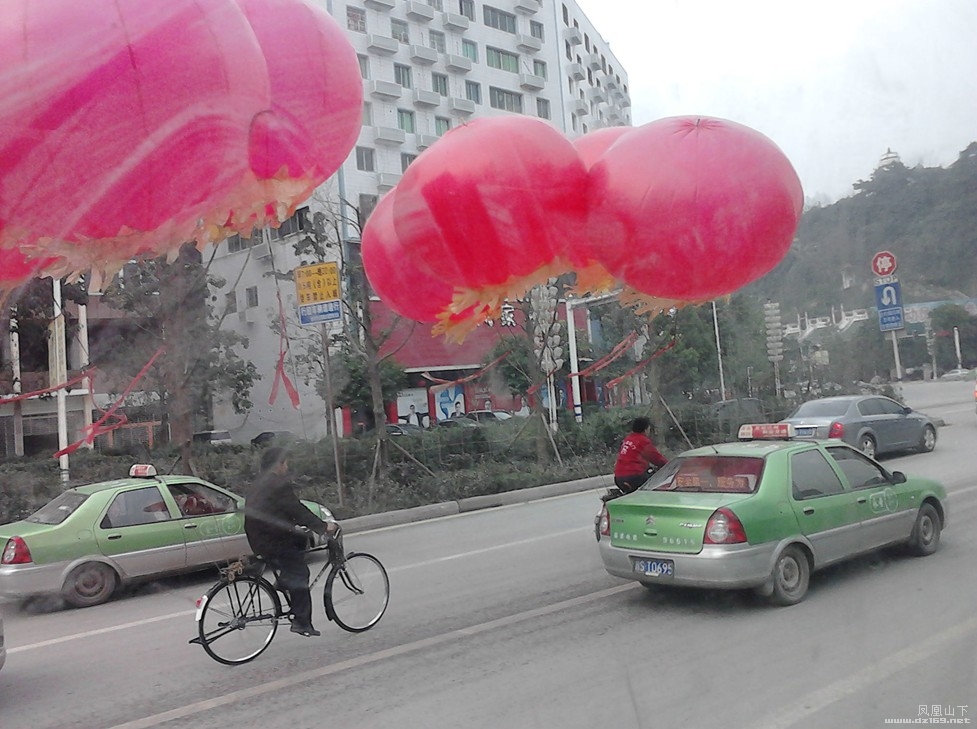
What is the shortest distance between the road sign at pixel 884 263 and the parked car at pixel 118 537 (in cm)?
584

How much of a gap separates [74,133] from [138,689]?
154 inches

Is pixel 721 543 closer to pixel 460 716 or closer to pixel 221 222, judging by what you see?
pixel 460 716

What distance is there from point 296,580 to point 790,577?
3.74 m

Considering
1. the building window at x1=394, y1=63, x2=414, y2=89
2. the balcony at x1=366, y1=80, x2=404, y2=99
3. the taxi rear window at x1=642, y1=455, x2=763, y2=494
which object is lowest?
the taxi rear window at x1=642, y1=455, x2=763, y2=494

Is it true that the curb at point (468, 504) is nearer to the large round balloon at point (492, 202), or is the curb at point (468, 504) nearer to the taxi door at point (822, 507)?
the taxi door at point (822, 507)

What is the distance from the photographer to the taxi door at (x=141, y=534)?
29.0 feet

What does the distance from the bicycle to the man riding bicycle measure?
0.09 m

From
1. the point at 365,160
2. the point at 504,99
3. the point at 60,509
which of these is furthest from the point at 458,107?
the point at 504,99

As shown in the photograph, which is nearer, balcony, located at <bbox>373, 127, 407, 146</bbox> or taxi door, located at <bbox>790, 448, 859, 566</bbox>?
balcony, located at <bbox>373, 127, 407, 146</bbox>

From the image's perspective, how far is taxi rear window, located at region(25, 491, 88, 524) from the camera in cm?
881

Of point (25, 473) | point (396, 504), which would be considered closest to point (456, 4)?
point (396, 504)

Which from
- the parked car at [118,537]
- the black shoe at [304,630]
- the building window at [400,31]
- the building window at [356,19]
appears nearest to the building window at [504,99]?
the building window at [400,31]

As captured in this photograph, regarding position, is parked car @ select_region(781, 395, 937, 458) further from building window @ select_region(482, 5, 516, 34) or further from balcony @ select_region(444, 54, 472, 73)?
balcony @ select_region(444, 54, 472, 73)

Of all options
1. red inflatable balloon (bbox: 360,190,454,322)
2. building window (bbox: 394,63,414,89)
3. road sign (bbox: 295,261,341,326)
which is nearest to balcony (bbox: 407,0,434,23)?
building window (bbox: 394,63,414,89)
